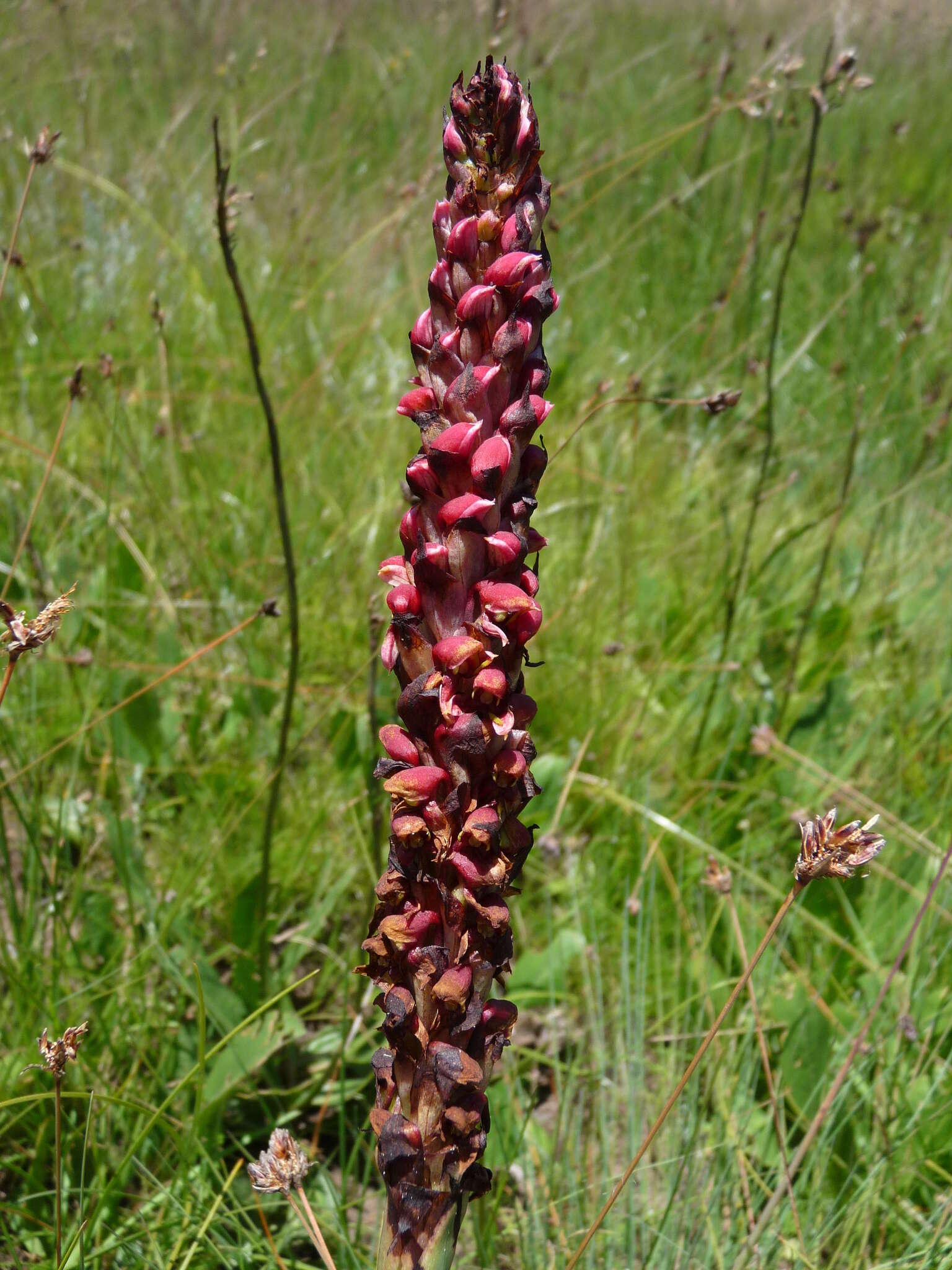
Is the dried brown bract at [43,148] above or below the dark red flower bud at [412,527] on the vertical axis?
above

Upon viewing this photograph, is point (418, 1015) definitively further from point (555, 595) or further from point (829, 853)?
point (555, 595)

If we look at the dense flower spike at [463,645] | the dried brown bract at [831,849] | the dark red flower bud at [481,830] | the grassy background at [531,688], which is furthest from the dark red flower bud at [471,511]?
the grassy background at [531,688]

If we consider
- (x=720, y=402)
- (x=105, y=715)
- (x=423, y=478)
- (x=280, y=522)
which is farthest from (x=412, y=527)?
(x=720, y=402)

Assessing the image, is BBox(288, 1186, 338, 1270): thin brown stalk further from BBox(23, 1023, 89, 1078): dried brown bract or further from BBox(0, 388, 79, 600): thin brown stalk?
BBox(0, 388, 79, 600): thin brown stalk

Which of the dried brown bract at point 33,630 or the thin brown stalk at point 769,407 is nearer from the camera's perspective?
the dried brown bract at point 33,630

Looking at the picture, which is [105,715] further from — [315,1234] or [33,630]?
[315,1234]

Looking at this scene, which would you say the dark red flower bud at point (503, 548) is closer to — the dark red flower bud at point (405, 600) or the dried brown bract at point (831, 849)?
the dark red flower bud at point (405, 600)

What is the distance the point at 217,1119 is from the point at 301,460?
1.91 m

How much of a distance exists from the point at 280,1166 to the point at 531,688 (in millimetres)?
1543

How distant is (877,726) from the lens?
7.79ft

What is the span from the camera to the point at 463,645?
73cm

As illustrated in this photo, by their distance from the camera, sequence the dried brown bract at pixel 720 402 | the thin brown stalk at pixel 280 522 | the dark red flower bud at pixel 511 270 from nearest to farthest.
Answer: the dark red flower bud at pixel 511 270, the thin brown stalk at pixel 280 522, the dried brown bract at pixel 720 402

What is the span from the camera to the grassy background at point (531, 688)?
1.42m

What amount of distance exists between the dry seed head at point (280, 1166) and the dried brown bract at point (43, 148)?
1288 millimetres
